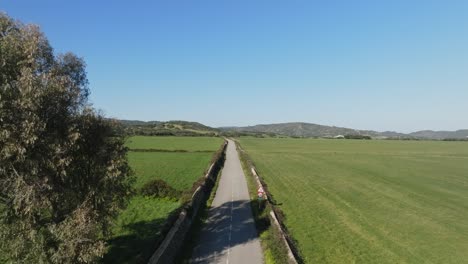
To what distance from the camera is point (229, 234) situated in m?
29.2

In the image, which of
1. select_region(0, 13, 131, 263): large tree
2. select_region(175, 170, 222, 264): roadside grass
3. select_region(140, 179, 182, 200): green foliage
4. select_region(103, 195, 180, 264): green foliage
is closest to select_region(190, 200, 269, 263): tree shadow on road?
select_region(175, 170, 222, 264): roadside grass

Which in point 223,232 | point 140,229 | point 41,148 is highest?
point 41,148

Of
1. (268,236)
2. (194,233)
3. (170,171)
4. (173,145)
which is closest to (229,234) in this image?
(194,233)

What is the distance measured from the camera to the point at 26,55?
60.5ft

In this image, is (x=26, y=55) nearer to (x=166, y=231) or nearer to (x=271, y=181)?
(x=166, y=231)

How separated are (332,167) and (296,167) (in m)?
6.98

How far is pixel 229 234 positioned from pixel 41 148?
15.2m

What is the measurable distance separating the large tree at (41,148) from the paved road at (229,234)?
756 centimetres

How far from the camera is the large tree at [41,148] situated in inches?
687

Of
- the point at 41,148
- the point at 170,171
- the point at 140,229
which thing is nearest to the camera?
the point at 41,148

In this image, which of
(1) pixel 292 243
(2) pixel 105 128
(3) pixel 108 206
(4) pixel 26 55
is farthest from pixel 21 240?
(1) pixel 292 243

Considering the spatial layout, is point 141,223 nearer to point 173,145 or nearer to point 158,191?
point 158,191

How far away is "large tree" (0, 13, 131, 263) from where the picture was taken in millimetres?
17453

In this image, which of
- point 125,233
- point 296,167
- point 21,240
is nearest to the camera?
point 21,240
